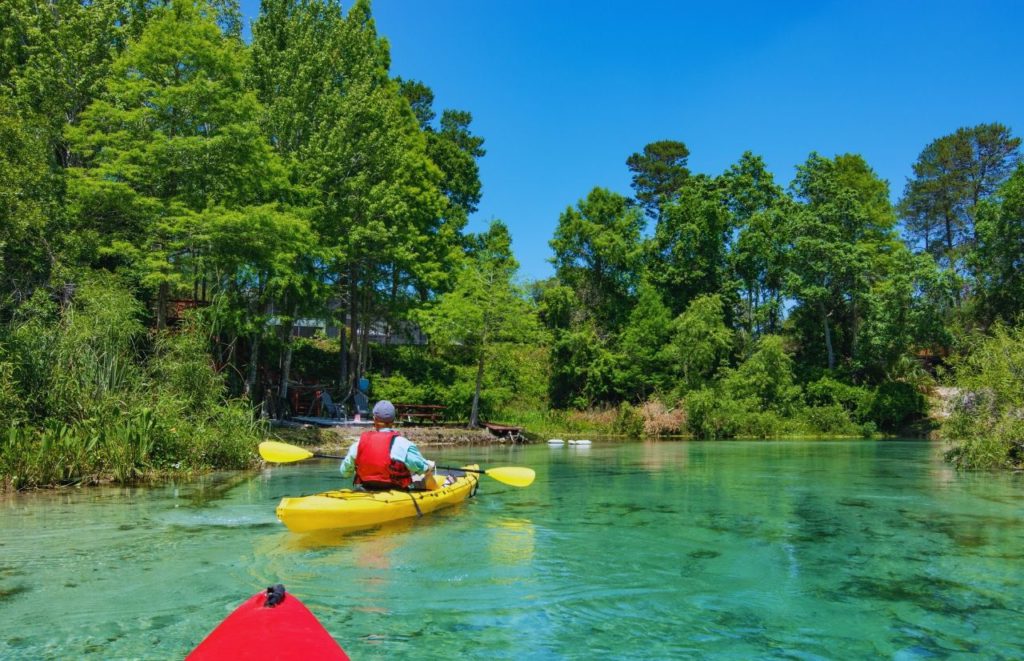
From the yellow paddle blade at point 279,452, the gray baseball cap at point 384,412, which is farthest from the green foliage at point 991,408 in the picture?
the yellow paddle blade at point 279,452

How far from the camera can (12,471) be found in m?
10.8

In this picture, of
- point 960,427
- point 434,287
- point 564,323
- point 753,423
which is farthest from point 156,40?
point 753,423

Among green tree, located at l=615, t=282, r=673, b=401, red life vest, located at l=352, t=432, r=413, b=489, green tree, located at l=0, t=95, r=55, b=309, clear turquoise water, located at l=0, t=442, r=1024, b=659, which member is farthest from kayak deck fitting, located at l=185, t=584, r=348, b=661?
green tree, located at l=615, t=282, r=673, b=401

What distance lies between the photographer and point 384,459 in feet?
28.7

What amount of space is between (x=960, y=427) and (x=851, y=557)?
36.3 feet

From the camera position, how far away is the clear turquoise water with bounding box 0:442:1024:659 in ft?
16.1

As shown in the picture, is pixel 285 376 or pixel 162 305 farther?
pixel 285 376

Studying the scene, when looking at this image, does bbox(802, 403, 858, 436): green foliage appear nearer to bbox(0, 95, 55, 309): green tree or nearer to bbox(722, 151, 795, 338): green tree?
bbox(722, 151, 795, 338): green tree

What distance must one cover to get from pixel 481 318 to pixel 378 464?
65.7ft

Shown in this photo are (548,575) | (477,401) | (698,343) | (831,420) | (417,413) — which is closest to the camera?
(548,575)

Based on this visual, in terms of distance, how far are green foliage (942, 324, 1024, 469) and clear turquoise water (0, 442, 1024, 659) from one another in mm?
4247

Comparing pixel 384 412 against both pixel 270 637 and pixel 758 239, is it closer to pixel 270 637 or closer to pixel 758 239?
pixel 270 637

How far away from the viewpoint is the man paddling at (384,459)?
28.5 feet

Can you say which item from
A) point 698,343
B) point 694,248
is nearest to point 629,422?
point 698,343
